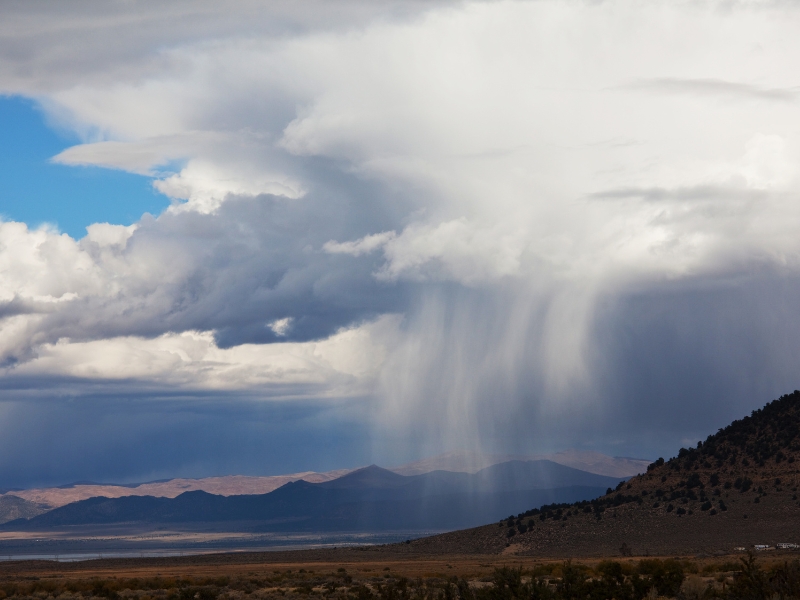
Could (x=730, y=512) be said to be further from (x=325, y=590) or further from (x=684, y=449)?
(x=325, y=590)

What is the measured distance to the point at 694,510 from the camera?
355ft

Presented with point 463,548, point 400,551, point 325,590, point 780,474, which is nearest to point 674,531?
point 780,474

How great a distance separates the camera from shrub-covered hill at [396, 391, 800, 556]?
9894 cm

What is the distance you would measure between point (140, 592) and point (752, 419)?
324ft

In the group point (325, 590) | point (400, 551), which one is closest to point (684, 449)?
point (400, 551)

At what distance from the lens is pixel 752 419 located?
132625mm

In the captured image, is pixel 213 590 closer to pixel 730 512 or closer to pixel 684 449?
pixel 730 512

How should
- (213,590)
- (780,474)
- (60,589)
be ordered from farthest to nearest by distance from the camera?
1. (780,474)
2. (60,589)
3. (213,590)

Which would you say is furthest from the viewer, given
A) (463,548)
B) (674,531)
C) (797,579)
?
(463,548)

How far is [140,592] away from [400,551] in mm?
70868

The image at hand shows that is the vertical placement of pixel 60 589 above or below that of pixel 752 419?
below

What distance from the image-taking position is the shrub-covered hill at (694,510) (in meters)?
98.9

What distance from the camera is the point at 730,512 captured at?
104 metres

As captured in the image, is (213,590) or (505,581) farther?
(213,590)
